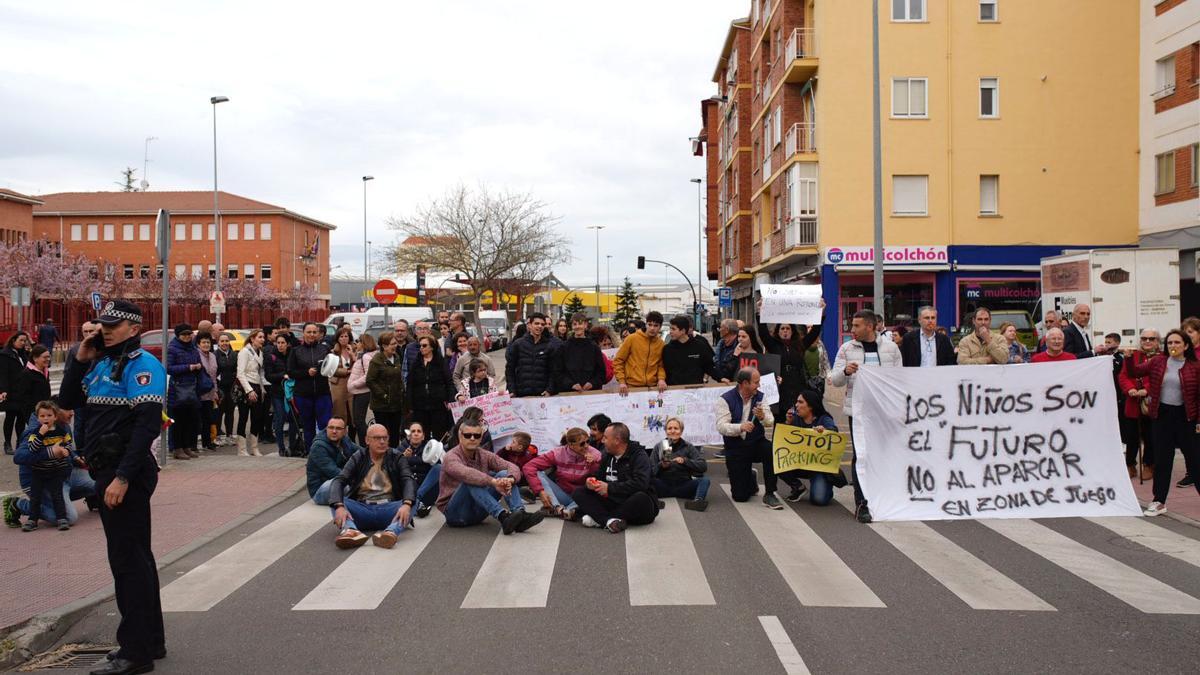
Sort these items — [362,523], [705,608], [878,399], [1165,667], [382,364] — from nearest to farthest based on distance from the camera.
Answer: [1165,667]
[705,608]
[362,523]
[878,399]
[382,364]

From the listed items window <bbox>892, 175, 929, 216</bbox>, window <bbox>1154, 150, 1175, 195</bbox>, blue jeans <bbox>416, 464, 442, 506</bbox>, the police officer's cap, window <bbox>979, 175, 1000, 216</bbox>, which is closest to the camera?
the police officer's cap

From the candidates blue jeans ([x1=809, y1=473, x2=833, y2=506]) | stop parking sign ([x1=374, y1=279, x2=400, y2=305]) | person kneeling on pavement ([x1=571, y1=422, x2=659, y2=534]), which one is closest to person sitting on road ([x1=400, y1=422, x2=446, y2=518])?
person kneeling on pavement ([x1=571, y1=422, x2=659, y2=534])

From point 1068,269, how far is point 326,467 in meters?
20.0

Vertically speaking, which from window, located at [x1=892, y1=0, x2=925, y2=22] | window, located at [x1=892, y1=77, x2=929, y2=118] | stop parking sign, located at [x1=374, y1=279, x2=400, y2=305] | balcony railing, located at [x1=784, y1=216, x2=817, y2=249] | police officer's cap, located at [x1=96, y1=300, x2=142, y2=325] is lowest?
police officer's cap, located at [x1=96, y1=300, x2=142, y2=325]

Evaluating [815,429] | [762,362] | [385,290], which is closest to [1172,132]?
[385,290]

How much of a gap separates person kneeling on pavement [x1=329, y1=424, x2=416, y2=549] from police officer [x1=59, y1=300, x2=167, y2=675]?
3.26 m

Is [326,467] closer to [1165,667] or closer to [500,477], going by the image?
[500,477]

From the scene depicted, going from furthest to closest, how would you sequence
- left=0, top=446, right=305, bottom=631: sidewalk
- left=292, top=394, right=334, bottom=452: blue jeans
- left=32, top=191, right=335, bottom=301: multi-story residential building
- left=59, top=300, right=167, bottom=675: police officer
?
left=32, top=191, right=335, bottom=301: multi-story residential building
left=292, top=394, right=334, bottom=452: blue jeans
left=0, top=446, right=305, bottom=631: sidewalk
left=59, top=300, right=167, bottom=675: police officer

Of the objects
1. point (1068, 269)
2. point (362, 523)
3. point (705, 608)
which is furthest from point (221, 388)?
point (1068, 269)

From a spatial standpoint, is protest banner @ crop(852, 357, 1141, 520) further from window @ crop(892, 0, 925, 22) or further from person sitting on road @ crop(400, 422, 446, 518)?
window @ crop(892, 0, 925, 22)

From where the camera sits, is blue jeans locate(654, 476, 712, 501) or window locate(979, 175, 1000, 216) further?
window locate(979, 175, 1000, 216)

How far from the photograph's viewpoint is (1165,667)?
18.1 ft

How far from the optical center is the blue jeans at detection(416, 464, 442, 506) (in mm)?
10146

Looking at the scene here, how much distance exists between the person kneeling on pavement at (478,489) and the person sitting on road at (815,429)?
9.48 feet
